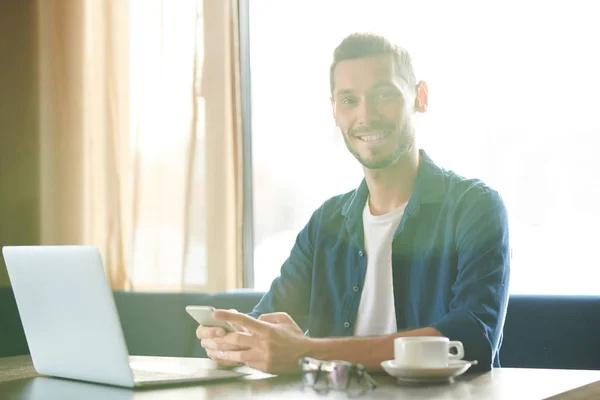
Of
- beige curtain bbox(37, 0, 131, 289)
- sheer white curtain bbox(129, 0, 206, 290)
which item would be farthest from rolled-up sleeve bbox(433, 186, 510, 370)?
beige curtain bbox(37, 0, 131, 289)

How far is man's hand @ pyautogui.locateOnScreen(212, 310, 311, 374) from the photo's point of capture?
A: 143 centimetres

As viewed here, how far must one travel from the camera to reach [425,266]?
6.27 feet

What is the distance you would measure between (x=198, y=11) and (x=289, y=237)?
101 centimetres

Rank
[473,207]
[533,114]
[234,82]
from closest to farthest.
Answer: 1. [473,207]
2. [533,114]
3. [234,82]

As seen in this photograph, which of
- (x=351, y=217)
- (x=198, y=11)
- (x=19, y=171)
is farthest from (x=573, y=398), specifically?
(x=19, y=171)

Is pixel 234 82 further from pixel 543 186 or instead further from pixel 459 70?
pixel 543 186

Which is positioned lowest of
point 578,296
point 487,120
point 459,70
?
point 578,296

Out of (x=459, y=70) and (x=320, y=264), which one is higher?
(x=459, y=70)

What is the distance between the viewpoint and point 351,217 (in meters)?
2.12

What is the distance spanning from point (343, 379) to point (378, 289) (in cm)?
75

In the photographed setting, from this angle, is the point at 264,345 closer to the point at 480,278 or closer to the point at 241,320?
the point at 241,320

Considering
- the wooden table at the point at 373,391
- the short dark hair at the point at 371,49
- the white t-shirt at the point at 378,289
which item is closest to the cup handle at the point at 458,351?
the wooden table at the point at 373,391

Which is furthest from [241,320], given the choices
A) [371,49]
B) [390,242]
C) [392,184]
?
[371,49]

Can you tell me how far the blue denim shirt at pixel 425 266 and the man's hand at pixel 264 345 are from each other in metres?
0.30
